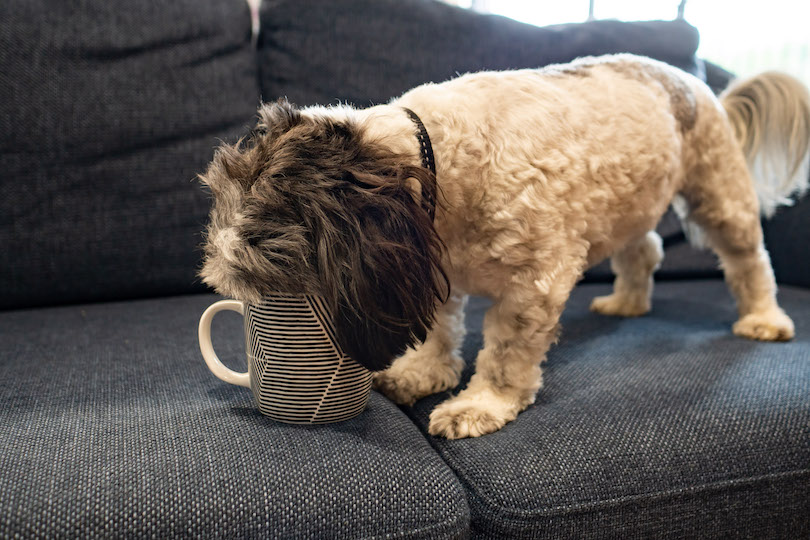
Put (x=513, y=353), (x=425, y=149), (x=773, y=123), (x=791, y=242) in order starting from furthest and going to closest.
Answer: (x=791, y=242), (x=773, y=123), (x=513, y=353), (x=425, y=149)

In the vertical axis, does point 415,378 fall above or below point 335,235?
below

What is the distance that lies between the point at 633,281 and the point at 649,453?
980 millimetres

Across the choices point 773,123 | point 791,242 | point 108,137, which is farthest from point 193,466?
point 791,242

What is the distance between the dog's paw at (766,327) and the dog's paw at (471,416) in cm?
84

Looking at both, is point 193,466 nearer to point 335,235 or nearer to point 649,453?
point 335,235

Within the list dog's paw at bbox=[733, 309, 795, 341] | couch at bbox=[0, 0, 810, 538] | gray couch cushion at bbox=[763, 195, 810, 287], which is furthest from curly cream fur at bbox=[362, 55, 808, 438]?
gray couch cushion at bbox=[763, 195, 810, 287]

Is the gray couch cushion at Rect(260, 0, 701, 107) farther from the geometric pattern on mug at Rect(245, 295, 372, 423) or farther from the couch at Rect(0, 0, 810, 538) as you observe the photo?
the geometric pattern on mug at Rect(245, 295, 372, 423)

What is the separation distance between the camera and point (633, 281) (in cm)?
187

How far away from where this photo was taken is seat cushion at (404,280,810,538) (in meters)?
0.91

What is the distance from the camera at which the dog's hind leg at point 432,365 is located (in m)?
1.26

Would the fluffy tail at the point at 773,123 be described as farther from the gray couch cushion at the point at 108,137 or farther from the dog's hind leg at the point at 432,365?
the gray couch cushion at the point at 108,137

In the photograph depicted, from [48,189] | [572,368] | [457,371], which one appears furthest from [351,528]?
[48,189]

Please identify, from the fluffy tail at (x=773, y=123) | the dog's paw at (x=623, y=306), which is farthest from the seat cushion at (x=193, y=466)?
the fluffy tail at (x=773, y=123)

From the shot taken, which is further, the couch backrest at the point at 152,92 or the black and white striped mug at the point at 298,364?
the couch backrest at the point at 152,92
